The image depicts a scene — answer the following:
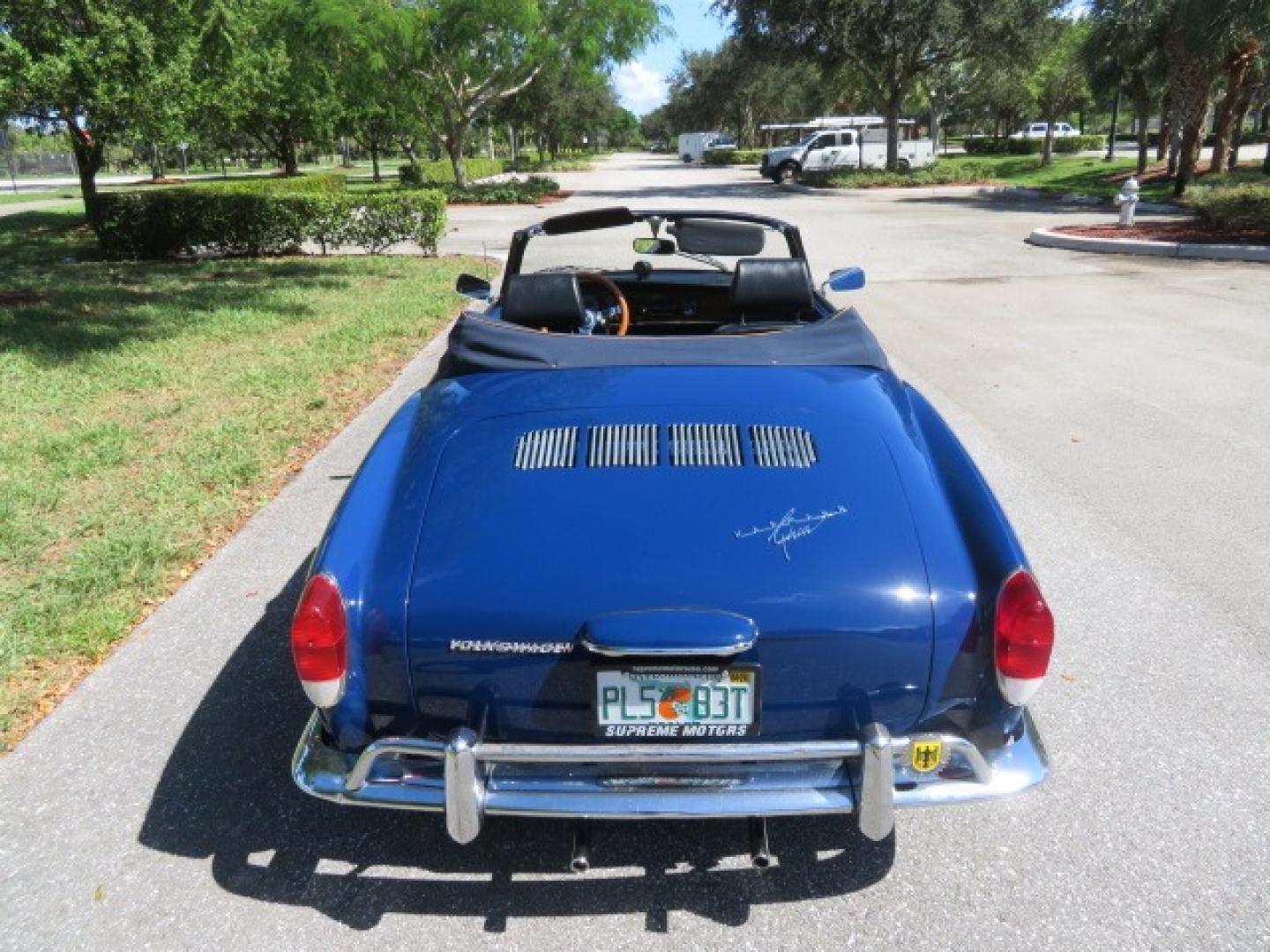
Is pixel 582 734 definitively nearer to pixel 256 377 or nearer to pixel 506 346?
pixel 506 346

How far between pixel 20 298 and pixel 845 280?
1053 centimetres

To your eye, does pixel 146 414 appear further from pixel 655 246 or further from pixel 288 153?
pixel 288 153

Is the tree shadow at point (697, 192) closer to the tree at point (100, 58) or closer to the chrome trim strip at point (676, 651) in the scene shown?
the tree at point (100, 58)

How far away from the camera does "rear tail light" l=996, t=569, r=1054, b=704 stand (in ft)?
6.66

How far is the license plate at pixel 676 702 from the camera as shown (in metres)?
1.97

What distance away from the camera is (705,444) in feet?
8.09

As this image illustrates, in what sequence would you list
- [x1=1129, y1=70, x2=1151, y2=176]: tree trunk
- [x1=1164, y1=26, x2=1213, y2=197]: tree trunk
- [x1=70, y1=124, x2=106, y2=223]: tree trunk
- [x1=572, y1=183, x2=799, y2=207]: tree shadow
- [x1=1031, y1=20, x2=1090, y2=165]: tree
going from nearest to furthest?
[x1=70, y1=124, x2=106, y2=223]: tree trunk → [x1=1164, y1=26, x2=1213, y2=197]: tree trunk → [x1=1129, y1=70, x2=1151, y2=176]: tree trunk → [x1=572, y1=183, x2=799, y2=207]: tree shadow → [x1=1031, y1=20, x2=1090, y2=165]: tree

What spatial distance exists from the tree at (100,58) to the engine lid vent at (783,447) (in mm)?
11539

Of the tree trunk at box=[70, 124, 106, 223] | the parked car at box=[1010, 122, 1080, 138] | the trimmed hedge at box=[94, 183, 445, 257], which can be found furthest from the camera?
the parked car at box=[1010, 122, 1080, 138]

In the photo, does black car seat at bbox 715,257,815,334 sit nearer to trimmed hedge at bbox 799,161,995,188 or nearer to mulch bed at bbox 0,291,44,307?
mulch bed at bbox 0,291,44,307

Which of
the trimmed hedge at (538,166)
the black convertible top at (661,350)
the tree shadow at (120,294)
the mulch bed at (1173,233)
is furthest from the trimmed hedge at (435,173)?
the black convertible top at (661,350)

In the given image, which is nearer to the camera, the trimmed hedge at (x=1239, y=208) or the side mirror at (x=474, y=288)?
the side mirror at (x=474, y=288)

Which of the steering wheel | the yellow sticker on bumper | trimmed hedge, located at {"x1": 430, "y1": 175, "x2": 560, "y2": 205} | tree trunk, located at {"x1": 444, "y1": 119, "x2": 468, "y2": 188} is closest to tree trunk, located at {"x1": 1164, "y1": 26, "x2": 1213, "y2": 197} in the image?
trimmed hedge, located at {"x1": 430, "y1": 175, "x2": 560, "y2": 205}

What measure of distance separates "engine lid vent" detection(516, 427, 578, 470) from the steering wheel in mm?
1361
